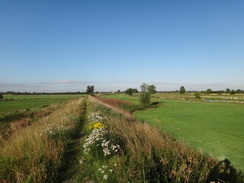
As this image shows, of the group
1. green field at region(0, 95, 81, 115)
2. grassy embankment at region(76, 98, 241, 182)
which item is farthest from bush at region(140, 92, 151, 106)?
green field at region(0, 95, 81, 115)

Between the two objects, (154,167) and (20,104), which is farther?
(20,104)

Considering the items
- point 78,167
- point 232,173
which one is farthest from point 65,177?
point 232,173

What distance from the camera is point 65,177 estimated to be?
3.83 m

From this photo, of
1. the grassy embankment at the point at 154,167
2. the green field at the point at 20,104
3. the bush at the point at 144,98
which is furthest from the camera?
the bush at the point at 144,98

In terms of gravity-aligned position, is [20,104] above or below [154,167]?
below

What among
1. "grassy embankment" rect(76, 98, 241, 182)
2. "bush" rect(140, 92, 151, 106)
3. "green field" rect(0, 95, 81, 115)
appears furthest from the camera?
"bush" rect(140, 92, 151, 106)

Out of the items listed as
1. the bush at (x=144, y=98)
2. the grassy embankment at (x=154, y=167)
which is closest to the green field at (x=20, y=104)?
the grassy embankment at (x=154, y=167)

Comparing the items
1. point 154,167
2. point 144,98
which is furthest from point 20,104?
point 154,167

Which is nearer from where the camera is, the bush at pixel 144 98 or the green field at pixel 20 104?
the green field at pixel 20 104

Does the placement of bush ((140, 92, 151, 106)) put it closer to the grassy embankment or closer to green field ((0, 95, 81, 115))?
the grassy embankment

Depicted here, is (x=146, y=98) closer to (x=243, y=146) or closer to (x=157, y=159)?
(x=243, y=146)

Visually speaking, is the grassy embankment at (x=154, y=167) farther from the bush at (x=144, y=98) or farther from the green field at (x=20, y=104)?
the green field at (x=20, y=104)

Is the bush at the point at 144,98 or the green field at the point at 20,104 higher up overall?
the bush at the point at 144,98

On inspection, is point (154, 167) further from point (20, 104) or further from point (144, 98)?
point (20, 104)
